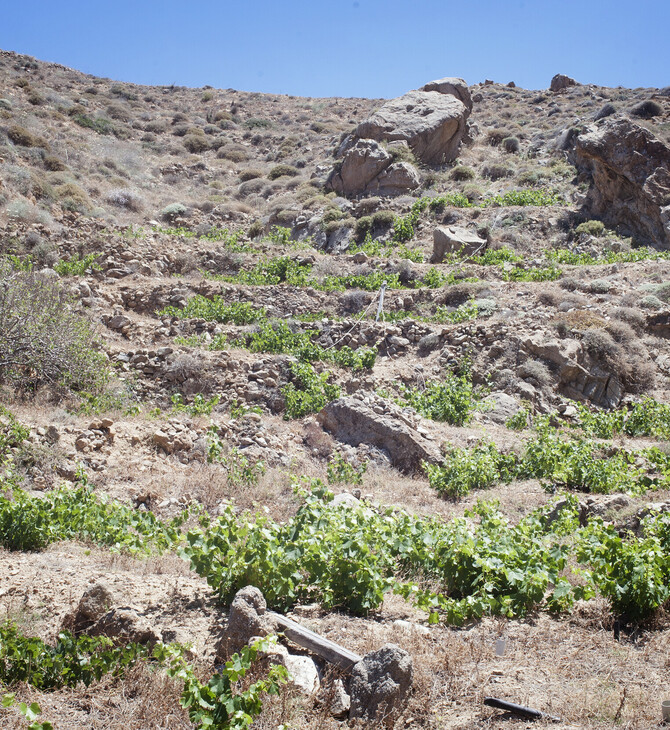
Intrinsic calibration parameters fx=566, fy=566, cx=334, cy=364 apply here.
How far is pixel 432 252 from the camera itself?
17609 millimetres

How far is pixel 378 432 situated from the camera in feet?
29.1

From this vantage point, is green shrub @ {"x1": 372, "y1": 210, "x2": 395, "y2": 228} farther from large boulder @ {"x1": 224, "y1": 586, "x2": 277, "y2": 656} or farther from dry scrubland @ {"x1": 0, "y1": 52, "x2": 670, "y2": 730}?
large boulder @ {"x1": 224, "y1": 586, "x2": 277, "y2": 656}

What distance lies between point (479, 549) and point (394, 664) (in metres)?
1.37

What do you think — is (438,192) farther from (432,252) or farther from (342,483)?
(342,483)

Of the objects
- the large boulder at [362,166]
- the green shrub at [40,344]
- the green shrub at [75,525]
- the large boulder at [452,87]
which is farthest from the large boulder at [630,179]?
the green shrub at [75,525]

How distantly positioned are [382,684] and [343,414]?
21.5 feet

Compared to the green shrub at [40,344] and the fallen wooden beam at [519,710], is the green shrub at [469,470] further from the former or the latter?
the green shrub at [40,344]

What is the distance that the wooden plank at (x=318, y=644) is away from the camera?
3031mm

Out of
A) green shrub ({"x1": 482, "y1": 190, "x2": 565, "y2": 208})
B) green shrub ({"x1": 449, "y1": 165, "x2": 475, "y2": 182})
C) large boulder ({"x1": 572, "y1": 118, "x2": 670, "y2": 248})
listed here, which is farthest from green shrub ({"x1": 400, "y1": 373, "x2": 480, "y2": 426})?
green shrub ({"x1": 449, "y1": 165, "x2": 475, "y2": 182})

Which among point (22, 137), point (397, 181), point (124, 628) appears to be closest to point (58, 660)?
point (124, 628)

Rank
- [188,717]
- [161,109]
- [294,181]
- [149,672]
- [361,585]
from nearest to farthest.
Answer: [188,717]
[149,672]
[361,585]
[294,181]
[161,109]

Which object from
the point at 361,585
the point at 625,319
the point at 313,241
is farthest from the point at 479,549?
the point at 313,241

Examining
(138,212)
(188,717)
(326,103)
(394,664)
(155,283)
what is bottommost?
(188,717)

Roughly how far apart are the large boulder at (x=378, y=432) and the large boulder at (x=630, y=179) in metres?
13.1
